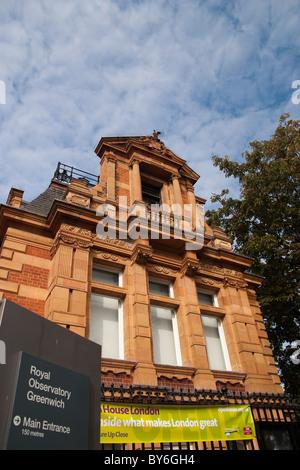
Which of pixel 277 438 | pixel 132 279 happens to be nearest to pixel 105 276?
pixel 132 279

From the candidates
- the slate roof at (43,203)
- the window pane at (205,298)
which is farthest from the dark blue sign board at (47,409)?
the window pane at (205,298)

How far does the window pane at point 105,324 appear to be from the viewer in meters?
9.84

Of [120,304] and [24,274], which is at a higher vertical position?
[24,274]

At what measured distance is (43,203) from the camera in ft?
41.3

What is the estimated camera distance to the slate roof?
11.9 m

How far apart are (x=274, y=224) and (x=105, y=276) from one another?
10129mm

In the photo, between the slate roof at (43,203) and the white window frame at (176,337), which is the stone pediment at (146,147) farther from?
the white window frame at (176,337)

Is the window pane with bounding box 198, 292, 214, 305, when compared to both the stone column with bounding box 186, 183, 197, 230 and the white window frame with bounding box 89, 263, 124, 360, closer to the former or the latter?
the stone column with bounding box 186, 183, 197, 230

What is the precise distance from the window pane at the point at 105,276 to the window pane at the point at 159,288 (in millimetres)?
1334

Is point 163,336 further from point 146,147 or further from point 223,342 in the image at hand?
point 146,147

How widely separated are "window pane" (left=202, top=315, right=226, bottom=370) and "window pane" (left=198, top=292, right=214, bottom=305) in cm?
67

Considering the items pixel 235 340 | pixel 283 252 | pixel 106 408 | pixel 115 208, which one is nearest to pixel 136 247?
pixel 115 208

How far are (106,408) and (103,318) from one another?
3.74m
